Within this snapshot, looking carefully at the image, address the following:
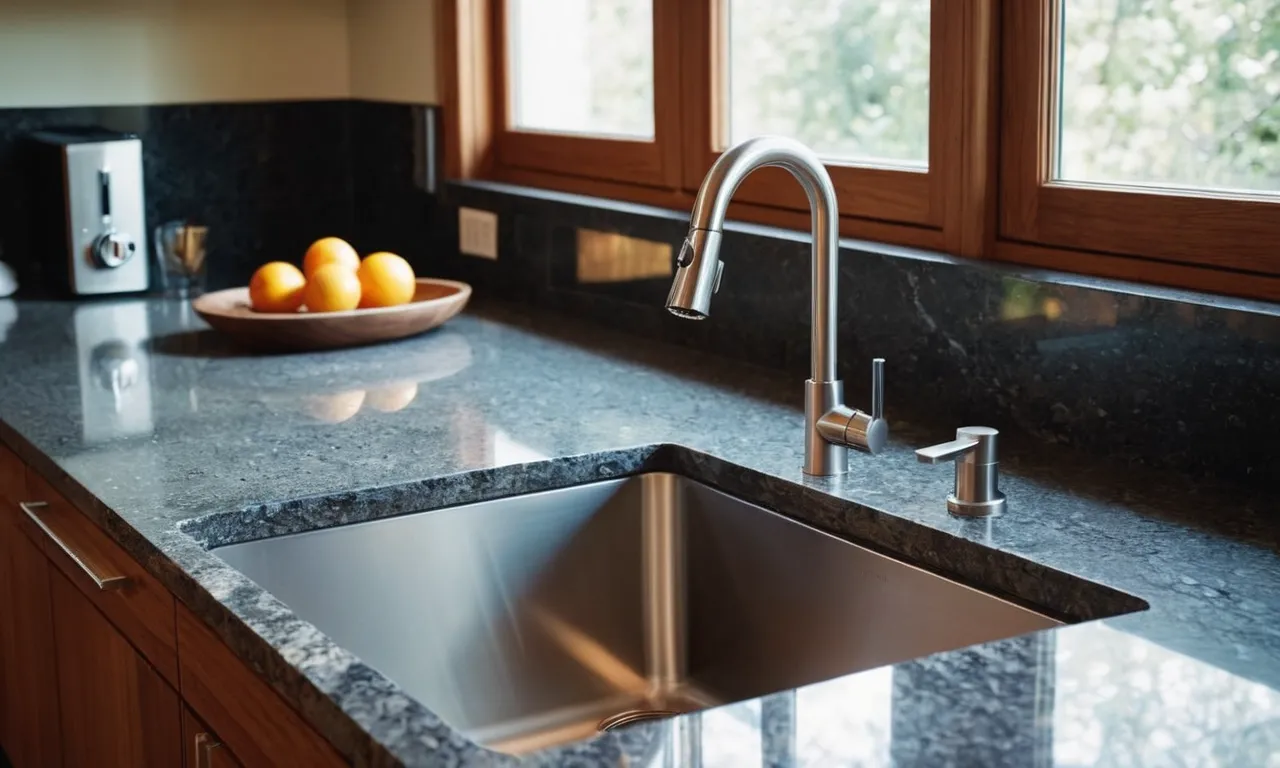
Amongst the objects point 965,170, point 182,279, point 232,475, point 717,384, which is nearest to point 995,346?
point 965,170

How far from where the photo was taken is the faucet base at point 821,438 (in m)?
1.45

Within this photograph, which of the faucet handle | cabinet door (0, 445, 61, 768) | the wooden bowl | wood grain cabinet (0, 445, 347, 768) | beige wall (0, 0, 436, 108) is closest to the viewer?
wood grain cabinet (0, 445, 347, 768)

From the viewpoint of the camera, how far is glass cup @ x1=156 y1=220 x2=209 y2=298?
2.69 meters

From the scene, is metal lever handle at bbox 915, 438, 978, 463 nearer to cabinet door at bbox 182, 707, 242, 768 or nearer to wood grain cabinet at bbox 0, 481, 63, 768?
cabinet door at bbox 182, 707, 242, 768

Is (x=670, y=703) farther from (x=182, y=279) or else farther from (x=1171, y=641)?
(x=182, y=279)

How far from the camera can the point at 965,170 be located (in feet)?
5.62

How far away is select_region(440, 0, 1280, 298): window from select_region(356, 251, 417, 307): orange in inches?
14.4

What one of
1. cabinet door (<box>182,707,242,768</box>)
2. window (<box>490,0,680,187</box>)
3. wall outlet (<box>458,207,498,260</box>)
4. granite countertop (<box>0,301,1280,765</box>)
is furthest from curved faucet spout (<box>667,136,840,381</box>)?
wall outlet (<box>458,207,498,260</box>)

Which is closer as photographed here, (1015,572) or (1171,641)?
(1171,641)

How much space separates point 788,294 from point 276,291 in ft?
2.55

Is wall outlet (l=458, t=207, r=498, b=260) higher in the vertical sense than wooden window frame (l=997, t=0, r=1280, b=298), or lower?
lower

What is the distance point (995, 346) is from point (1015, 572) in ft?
1.47

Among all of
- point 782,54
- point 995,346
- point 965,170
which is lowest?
point 995,346

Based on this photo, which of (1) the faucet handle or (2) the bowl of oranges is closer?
(1) the faucet handle
